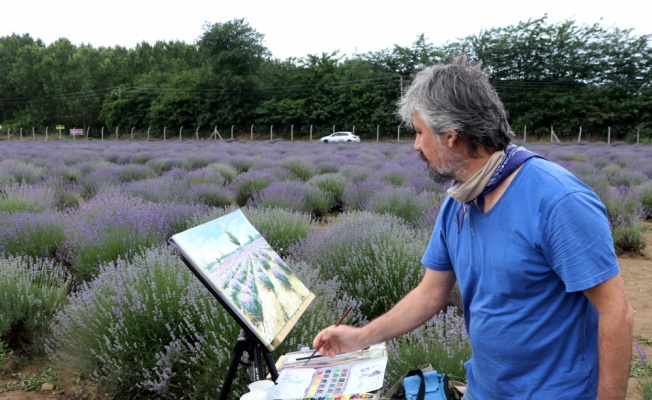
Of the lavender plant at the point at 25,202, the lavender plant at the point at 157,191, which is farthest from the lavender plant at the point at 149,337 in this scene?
the lavender plant at the point at 157,191

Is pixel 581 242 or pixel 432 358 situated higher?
pixel 581 242

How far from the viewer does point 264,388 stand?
6.07 feet

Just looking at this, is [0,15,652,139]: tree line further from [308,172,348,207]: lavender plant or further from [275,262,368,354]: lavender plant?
[275,262,368,354]: lavender plant

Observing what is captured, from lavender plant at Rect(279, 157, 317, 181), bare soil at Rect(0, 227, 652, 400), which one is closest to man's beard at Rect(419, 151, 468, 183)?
bare soil at Rect(0, 227, 652, 400)

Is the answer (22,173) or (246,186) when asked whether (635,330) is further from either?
(22,173)

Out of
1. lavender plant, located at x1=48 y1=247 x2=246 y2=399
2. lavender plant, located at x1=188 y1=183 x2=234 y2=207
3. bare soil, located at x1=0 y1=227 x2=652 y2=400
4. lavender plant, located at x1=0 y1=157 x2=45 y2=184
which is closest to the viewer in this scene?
lavender plant, located at x1=48 y1=247 x2=246 y2=399

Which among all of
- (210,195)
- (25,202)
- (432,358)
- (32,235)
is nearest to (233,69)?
(210,195)

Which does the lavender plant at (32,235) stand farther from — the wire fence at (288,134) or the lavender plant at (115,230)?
the wire fence at (288,134)

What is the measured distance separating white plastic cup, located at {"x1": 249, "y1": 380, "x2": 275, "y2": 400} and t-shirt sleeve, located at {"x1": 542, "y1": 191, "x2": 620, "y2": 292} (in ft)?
3.21

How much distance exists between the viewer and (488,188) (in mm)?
1849

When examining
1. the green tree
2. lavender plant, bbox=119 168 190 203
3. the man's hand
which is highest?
the green tree

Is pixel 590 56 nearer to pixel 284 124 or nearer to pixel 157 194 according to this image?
pixel 284 124

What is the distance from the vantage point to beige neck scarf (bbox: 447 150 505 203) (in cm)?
182

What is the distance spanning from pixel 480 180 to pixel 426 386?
3.08ft
